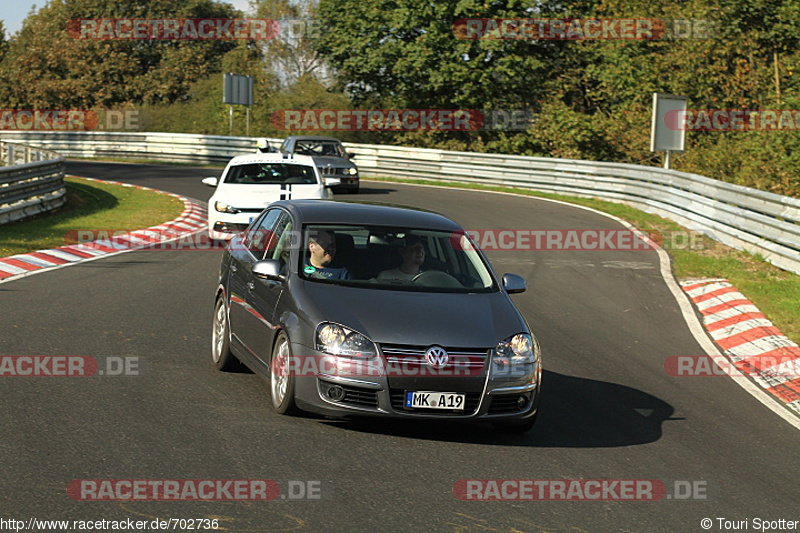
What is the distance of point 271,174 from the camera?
1933 cm

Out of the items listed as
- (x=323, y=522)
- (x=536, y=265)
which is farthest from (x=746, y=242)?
(x=323, y=522)

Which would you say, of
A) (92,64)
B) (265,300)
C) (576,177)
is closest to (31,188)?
(265,300)

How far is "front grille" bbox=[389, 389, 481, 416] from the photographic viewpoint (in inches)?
278

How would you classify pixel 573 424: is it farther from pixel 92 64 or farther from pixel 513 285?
pixel 92 64

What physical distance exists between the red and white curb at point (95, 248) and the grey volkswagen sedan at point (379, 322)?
6918 mm

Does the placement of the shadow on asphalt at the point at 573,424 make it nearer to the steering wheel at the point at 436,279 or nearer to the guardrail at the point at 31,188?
the steering wheel at the point at 436,279

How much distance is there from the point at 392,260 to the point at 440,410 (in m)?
1.55

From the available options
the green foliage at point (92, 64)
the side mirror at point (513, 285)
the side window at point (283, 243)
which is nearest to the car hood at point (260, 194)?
the side window at point (283, 243)

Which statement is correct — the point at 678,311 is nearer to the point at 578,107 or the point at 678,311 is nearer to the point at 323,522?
the point at 323,522

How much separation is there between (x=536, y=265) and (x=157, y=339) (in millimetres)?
8629

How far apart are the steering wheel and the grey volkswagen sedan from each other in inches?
0.4

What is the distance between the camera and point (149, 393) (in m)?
8.17

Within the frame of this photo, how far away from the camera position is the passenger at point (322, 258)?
805 centimetres

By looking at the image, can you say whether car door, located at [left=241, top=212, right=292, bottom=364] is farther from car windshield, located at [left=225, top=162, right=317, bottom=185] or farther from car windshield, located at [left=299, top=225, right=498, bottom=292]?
car windshield, located at [left=225, top=162, right=317, bottom=185]
